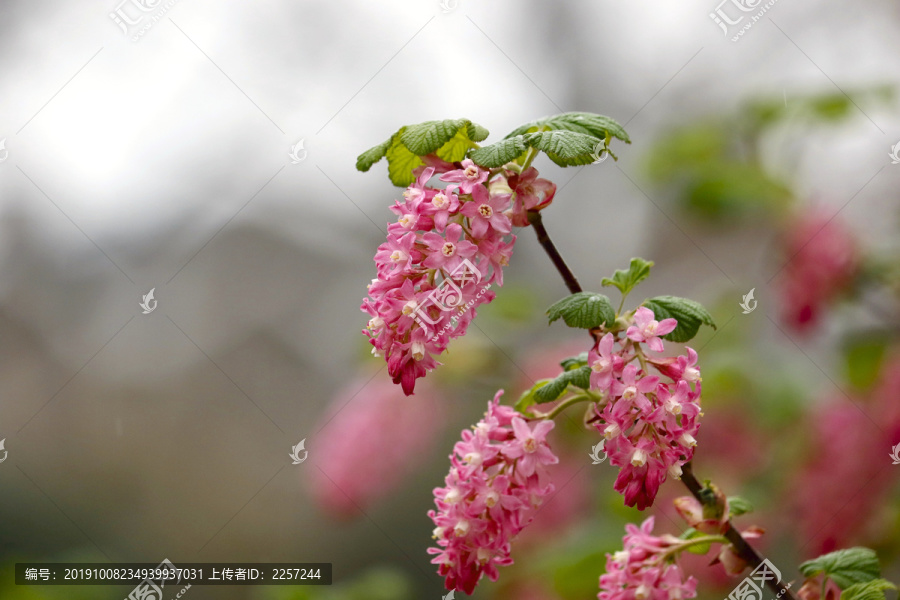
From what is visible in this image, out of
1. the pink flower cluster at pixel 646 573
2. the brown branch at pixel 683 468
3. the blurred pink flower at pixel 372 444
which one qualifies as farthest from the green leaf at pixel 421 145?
the blurred pink flower at pixel 372 444

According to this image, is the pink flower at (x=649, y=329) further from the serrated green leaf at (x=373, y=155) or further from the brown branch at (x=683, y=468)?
the serrated green leaf at (x=373, y=155)

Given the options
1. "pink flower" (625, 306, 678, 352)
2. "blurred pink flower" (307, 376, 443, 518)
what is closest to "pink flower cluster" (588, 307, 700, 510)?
"pink flower" (625, 306, 678, 352)

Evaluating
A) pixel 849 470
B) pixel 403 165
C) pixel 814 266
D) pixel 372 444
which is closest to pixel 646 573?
pixel 403 165

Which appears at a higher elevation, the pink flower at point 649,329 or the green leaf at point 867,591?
the pink flower at point 649,329

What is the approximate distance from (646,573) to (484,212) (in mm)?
446

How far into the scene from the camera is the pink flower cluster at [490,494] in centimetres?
76

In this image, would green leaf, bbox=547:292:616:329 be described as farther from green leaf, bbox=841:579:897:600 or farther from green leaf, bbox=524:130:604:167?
green leaf, bbox=841:579:897:600

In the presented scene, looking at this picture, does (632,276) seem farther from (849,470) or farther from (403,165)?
(849,470)

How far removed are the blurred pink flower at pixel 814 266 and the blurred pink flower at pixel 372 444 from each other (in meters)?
1.10

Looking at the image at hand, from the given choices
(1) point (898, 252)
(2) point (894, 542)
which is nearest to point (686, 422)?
(2) point (894, 542)

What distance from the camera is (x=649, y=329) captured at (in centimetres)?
71

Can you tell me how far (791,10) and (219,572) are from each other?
3.47 m

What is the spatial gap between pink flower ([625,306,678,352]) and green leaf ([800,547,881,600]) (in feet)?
1.37

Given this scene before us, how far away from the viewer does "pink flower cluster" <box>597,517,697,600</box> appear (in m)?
0.78
